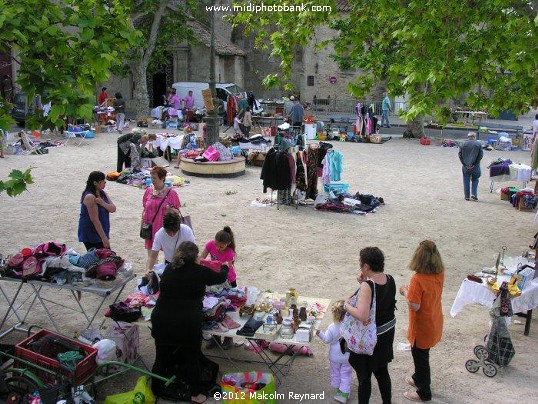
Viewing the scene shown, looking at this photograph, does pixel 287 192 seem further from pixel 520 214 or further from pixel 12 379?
pixel 12 379

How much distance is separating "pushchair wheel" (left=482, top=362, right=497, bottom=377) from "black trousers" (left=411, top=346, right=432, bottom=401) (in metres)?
0.88

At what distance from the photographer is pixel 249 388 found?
5.81m

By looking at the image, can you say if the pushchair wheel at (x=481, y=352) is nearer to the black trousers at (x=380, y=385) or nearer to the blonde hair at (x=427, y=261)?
the blonde hair at (x=427, y=261)

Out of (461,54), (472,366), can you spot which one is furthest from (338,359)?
(461,54)

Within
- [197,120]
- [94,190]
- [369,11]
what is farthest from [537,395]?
[197,120]

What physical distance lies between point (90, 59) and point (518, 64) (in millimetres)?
5577

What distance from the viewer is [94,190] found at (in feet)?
25.7

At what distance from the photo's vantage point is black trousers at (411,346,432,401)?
5930mm

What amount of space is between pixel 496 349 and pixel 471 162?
849 centimetres

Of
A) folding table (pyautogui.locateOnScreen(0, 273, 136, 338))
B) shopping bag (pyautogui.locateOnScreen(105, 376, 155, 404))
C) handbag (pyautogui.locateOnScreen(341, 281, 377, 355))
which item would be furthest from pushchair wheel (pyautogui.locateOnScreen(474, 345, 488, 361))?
folding table (pyautogui.locateOnScreen(0, 273, 136, 338))

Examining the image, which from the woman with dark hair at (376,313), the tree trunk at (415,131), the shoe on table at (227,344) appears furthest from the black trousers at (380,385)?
the tree trunk at (415,131)

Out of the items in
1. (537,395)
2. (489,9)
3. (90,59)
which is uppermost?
(489,9)

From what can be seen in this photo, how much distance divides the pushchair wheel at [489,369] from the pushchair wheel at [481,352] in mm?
93

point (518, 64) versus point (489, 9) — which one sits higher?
point (489, 9)
